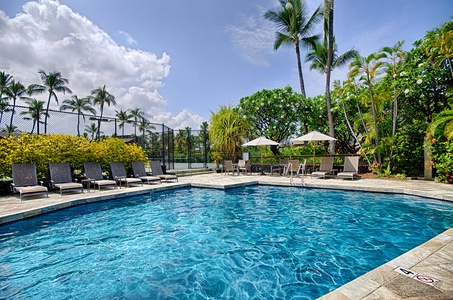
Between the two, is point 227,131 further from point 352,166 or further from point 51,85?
point 51,85

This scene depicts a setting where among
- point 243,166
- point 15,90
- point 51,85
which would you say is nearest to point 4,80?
point 15,90

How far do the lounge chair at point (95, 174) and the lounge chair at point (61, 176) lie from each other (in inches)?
20.6

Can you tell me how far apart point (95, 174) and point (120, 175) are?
86cm

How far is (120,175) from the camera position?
8.98 meters

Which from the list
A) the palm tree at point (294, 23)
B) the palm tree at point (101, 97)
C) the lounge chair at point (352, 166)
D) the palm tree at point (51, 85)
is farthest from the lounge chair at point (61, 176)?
the palm tree at point (101, 97)

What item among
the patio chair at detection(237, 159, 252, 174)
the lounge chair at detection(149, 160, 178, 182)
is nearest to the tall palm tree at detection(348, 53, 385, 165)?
the patio chair at detection(237, 159, 252, 174)

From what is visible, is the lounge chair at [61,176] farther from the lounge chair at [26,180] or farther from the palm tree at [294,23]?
the palm tree at [294,23]

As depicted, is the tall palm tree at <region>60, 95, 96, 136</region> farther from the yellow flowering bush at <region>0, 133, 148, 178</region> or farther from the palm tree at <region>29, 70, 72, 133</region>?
the yellow flowering bush at <region>0, 133, 148, 178</region>

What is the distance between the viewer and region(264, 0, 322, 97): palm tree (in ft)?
52.2

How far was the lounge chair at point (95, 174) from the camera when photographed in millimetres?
8012

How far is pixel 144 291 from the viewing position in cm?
277

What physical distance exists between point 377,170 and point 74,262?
38.4 feet

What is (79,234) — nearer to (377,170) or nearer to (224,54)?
(377,170)

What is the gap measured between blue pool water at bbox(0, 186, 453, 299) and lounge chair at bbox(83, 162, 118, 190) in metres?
1.48
